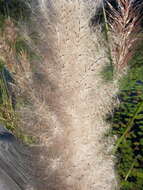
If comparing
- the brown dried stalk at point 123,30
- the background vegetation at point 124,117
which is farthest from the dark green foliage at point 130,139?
the brown dried stalk at point 123,30

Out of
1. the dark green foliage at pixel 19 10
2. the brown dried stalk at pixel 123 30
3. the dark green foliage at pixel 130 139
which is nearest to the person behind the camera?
the brown dried stalk at pixel 123 30

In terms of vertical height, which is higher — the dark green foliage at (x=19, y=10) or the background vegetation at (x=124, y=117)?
the dark green foliage at (x=19, y=10)

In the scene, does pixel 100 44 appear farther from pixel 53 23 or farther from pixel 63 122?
pixel 63 122

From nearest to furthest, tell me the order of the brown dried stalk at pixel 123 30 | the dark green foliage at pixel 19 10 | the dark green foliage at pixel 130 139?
Result: the brown dried stalk at pixel 123 30
the dark green foliage at pixel 19 10
the dark green foliage at pixel 130 139

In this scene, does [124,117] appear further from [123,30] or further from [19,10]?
[123,30]

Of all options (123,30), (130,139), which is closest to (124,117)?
(130,139)

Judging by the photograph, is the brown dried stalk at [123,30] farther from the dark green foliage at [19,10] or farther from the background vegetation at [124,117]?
the dark green foliage at [19,10]

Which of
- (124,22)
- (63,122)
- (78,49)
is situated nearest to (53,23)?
(78,49)

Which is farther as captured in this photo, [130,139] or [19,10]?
[130,139]

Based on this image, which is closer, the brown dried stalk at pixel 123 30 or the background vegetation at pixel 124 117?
the brown dried stalk at pixel 123 30

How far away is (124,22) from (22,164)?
0.54 metres

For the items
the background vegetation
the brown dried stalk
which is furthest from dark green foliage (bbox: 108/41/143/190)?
the brown dried stalk

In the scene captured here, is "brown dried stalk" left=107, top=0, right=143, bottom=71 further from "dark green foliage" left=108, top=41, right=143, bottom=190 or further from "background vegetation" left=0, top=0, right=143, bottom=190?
"dark green foliage" left=108, top=41, right=143, bottom=190

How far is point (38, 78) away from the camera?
0.93 m
